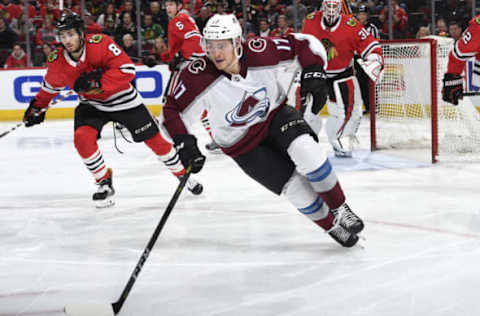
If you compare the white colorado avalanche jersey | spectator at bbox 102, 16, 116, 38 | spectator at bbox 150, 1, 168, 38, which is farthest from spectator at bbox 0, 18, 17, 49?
the white colorado avalanche jersey

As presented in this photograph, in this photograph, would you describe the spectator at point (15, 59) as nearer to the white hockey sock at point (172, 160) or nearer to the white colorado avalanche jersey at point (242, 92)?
the white hockey sock at point (172, 160)

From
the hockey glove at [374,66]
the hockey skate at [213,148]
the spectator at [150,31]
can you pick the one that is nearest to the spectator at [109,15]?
the spectator at [150,31]

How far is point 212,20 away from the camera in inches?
104

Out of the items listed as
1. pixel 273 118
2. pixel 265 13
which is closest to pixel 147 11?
pixel 265 13

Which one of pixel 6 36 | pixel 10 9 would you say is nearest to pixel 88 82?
pixel 6 36

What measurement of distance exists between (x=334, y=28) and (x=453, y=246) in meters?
2.50

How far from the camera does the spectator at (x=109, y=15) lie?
8824 millimetres

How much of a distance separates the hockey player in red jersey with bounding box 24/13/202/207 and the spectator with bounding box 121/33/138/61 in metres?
4.87

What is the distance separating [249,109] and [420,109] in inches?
121

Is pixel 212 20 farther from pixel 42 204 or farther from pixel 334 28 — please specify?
pixel 334 28

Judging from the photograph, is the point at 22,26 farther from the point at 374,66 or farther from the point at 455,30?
the point at 374,66

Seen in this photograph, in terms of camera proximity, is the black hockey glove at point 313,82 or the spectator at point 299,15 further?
the spectator at point 299,15

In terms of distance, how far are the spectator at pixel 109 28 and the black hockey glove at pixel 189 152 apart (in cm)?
647

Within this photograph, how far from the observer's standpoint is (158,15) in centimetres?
880
